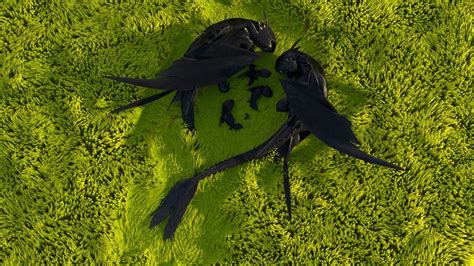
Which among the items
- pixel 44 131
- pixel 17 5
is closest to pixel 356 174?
pixel 44 131

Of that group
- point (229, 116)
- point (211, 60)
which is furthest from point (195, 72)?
point (229, 116)

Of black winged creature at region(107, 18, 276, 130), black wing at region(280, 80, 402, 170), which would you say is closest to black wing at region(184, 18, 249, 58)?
black winged creature at region(107, 18, 276, 130)

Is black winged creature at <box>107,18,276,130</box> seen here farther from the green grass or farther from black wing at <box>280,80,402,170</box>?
black wing at <box>280,80,402,170</box>

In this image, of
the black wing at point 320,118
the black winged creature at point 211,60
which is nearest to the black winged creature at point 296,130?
the black wing at point 320,118

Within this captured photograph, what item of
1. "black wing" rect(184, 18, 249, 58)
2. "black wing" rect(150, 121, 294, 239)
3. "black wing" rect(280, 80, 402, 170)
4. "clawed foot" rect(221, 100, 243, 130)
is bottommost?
"black wing" rect(150, 121, 294, 239)

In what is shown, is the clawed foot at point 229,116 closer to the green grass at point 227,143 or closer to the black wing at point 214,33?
the green grass at point 227,143
